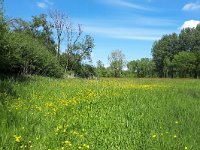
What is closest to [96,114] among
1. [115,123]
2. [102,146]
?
[115,123]

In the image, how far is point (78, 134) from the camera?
27.8 feet

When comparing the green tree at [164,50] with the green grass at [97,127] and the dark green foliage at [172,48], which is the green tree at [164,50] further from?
the green grass at [97,127]

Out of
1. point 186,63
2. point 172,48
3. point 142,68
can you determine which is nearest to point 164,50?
point 172,48

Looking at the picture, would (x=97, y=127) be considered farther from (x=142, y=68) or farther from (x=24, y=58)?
(x=142, y=68)

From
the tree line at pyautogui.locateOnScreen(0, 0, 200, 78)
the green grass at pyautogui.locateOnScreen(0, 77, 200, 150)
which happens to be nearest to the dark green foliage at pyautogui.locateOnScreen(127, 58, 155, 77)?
the tree line at pyautogui.locateOnScreen(0, 0, 200, 78)

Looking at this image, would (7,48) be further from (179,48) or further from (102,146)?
(179,48)

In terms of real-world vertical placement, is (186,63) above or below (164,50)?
below

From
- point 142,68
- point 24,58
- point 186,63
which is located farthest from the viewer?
point 142,68

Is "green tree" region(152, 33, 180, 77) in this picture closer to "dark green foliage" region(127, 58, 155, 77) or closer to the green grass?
"dark green foliage" region(127, 58, 155, 77)

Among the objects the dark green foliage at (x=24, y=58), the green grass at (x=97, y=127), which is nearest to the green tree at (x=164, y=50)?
the dark green foliage at (x=24, y=58)

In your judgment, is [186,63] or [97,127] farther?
[186,63]

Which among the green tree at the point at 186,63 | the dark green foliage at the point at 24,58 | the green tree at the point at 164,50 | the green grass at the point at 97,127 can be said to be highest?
the green tree at the point at 164,50

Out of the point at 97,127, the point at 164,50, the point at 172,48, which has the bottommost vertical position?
the point at 97,127

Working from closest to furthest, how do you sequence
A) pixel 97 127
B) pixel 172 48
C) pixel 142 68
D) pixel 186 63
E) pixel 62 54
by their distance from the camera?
pixel 97 127
pixel 62 54
pixel 186 63
pixel 172 48
pixel 142 68
